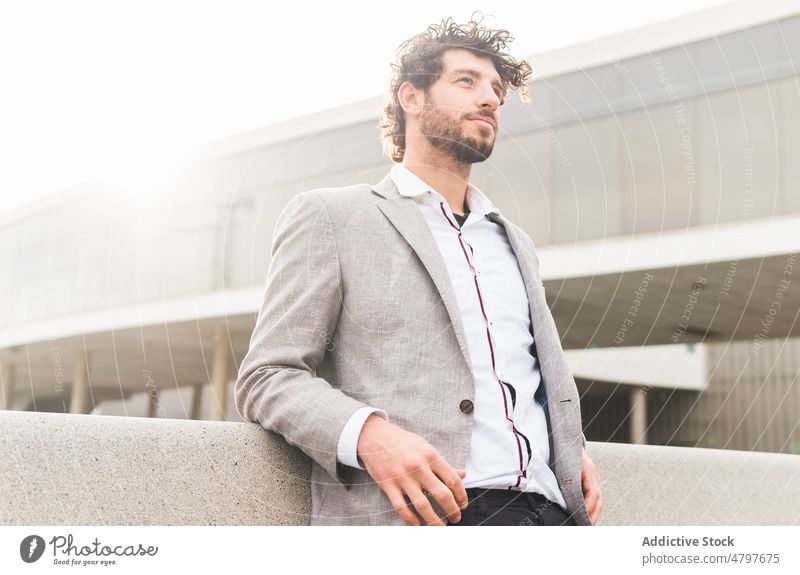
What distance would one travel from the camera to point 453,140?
119 centimetres

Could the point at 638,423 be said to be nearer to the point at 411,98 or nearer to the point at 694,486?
the point at 694,486

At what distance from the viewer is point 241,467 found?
99cm

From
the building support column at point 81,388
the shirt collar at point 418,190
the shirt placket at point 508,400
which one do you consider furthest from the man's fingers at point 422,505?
the building support column at point 81,388

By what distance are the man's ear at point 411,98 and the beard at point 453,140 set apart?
4 cm

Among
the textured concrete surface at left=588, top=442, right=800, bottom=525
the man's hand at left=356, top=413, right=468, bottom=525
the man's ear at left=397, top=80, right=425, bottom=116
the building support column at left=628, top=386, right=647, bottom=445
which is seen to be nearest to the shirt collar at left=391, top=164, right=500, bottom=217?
the man's ear at left=397, top=80, right=425, bottom=116

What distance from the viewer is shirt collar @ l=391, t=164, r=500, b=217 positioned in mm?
1151

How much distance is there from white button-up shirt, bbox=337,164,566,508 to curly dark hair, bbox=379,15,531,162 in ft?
0.59

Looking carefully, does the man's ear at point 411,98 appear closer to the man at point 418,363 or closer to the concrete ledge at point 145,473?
the man at point 418,363

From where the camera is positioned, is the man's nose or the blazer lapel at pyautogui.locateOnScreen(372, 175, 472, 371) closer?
the blazer lapel at pyautogui.locateOnScreen(372, 175, 472, 371)

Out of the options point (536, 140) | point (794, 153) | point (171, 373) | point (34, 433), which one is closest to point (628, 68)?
point (536, 140)

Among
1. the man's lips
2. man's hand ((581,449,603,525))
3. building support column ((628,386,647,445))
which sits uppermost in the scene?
the man's lips

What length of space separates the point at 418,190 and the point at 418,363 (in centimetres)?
28

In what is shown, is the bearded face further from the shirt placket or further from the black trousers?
the black trousers
